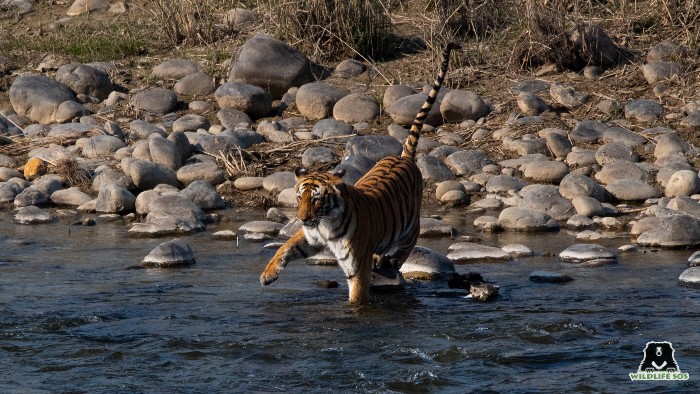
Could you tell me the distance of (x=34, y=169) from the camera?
11.6 m

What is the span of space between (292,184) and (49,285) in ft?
11.4

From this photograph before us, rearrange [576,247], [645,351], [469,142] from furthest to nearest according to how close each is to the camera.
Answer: [469,142] → [576,247] → [645,351]

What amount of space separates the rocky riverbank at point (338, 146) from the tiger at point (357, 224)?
337mm

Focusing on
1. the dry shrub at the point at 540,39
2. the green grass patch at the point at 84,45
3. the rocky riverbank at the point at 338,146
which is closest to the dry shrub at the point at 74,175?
the rocky riverbank at the point at 338,146

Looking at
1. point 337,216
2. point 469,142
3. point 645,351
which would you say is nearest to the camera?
point 645,351

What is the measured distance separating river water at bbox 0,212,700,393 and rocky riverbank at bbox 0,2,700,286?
2.03 feet

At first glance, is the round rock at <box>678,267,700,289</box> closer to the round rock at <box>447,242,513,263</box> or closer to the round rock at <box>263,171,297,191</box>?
the round rock at <box>447,242,513,263</box>

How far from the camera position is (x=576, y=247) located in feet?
28.2

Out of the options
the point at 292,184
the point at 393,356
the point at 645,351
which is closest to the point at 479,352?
the point at 393,356

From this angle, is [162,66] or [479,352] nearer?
[479,352]

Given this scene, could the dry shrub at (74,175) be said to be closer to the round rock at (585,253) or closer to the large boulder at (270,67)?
the large boulder at (270,67)

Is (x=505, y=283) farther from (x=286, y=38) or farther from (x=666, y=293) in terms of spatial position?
(x=286, y=38)

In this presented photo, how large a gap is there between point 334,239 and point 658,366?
83.2 inches

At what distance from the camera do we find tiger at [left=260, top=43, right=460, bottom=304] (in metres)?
6.93
